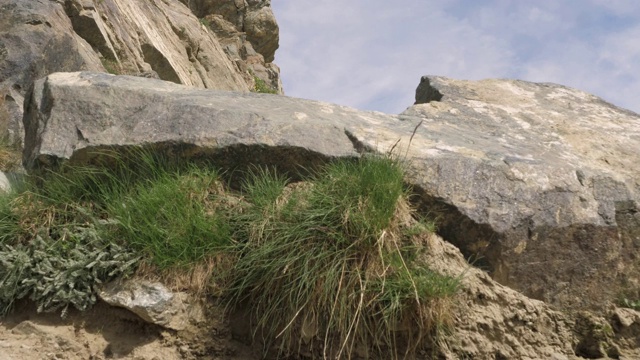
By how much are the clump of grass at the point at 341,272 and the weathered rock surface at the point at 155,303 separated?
26cm

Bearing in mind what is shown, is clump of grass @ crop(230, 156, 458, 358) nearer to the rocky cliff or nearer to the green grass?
the green grass

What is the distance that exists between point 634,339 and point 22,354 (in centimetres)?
319

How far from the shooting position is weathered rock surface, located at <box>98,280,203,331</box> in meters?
3.68

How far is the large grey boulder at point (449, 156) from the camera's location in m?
3.97

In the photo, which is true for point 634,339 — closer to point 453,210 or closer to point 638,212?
point 638,212

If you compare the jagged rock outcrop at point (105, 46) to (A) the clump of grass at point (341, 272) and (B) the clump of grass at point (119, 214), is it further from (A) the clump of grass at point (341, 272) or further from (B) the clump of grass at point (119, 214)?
(A) the clump of grass at point (341, 272)

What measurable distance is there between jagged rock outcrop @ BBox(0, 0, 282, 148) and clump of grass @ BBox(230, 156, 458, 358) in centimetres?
397

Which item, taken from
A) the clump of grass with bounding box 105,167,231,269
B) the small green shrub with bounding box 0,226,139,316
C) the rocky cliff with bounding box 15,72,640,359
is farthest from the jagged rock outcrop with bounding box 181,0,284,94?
the small green shrub with bounding box 0,226,139,316

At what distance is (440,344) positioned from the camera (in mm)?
3598

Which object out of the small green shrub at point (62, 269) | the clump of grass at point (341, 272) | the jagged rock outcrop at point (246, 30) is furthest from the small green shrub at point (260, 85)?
the clump of grass at point (341, 272)

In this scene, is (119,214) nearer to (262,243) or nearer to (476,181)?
(262,243)

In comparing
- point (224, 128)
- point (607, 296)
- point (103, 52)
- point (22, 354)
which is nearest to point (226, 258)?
point (224, 128)

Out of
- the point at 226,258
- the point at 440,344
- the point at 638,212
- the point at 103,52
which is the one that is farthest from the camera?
→ the point at 103,52

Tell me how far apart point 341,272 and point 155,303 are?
3.16 feet
